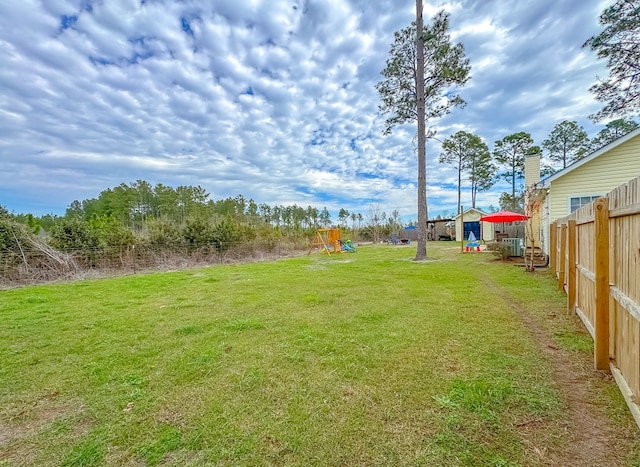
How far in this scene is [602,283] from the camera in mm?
2449

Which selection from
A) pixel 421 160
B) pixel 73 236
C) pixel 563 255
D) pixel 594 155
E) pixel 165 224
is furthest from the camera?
pixel 165 224

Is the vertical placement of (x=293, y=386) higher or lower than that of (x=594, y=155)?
lower

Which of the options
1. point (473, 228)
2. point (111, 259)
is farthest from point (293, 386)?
point (473, 228)

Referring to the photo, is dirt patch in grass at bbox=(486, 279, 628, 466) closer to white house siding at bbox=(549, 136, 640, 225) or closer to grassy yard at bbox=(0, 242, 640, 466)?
grassy yard at bbox=(0, 242, 640, 466)

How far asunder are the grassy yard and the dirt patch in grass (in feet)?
0.09

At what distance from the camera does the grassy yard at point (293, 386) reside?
169cm

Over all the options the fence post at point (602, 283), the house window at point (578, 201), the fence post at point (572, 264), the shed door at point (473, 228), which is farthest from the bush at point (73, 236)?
the shed door at point (473, 228)

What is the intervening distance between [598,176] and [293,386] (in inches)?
464

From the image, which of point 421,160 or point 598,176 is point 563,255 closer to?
point 598,176

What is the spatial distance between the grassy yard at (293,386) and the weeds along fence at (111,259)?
5.67 m

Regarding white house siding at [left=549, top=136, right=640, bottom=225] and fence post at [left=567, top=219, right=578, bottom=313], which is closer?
fence post at [left=567, top=219, right=578, bottom=313]

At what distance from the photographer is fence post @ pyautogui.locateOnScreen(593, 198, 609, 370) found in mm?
2424

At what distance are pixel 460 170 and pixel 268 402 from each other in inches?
1252

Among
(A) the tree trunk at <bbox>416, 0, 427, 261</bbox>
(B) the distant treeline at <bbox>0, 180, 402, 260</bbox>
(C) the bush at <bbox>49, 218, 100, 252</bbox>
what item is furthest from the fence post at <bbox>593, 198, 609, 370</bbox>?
(C) the bush at <bbox>49, 218, 100, 252</bbox>
